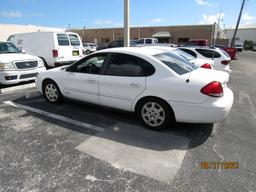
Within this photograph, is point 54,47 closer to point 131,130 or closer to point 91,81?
point 91,81

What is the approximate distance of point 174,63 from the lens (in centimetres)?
392

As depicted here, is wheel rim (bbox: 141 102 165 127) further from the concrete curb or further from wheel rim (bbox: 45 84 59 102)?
the concrete curb

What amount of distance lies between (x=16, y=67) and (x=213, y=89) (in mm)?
6076

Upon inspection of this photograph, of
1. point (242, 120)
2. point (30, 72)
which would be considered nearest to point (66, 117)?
point (30, 72)

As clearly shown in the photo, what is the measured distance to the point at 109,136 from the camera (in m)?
3.69

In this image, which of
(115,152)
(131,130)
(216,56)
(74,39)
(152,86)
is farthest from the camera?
(74,39)

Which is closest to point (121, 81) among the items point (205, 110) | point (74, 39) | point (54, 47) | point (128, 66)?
point (128, 66)

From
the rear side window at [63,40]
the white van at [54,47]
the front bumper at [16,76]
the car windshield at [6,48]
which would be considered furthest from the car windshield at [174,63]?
the rear side window at [63,40]

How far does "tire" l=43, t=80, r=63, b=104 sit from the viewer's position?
204 inches

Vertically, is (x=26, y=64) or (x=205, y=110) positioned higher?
(x=26, y=64)

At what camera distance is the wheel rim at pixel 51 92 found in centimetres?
521

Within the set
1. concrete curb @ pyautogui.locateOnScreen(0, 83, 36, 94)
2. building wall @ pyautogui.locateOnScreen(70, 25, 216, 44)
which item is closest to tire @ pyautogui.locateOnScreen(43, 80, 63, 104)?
concrete curb @ pyautogui.locateOnScreen(0, 83, 36, 94)

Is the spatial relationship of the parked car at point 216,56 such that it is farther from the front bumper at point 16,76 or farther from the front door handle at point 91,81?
the front bumper at point 16,76

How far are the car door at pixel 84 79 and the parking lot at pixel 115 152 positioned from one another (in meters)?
0.44
